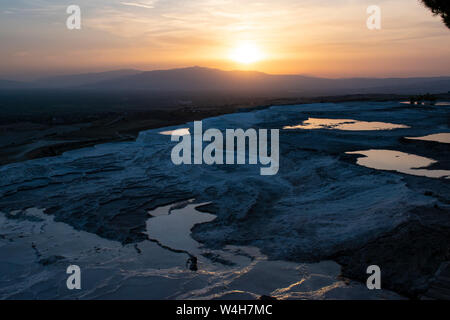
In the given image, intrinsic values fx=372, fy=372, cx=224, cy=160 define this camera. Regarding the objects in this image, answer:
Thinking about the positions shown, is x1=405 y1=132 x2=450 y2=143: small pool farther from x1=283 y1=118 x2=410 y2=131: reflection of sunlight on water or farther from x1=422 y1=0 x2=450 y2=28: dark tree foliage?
x1=422 y1=0 x2=450 y2=28: dark tree foliage

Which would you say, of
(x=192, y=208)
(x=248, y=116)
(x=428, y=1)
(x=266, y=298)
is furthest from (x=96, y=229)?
(x=248, y=116)

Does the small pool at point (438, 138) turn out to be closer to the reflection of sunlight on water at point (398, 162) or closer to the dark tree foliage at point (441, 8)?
the reflection of sunlight on water at point (398, 162)

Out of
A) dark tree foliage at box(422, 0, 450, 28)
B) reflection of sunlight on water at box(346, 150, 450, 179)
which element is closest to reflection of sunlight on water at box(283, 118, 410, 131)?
reflection of sunlight on water at box(346, 150, 450, 179)

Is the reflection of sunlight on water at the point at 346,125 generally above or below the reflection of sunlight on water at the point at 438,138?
above

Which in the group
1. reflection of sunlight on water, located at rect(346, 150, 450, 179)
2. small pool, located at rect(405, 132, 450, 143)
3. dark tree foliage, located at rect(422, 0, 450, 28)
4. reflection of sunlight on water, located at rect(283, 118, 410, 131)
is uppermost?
dark tree foliage, located at rect(422, 0, 450, 28)

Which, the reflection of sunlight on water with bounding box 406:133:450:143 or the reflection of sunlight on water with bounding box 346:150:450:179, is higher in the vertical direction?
the reflection of sunlight on water with bounding box 406:133:450:143

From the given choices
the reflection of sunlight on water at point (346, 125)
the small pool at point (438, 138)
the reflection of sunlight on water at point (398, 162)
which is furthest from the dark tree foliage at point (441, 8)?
the reflection of sunlight on water at point (346, 125)
